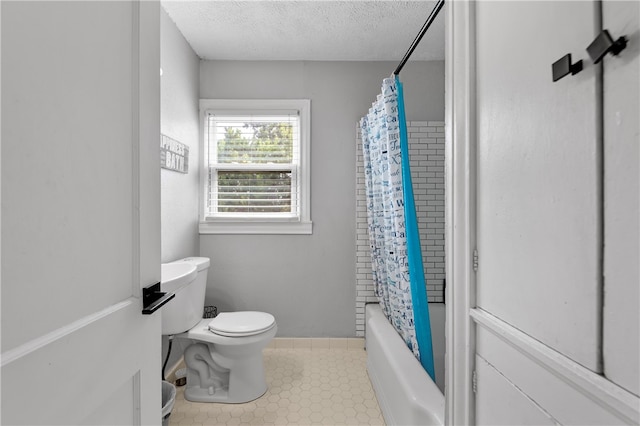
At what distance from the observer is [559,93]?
22.9 inches

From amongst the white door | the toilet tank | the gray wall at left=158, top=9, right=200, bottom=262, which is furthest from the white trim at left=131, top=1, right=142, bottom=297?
the gray wall at left=158, top=9, right=200, bottom=262

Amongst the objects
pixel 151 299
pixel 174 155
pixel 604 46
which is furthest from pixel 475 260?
pixel 174 155

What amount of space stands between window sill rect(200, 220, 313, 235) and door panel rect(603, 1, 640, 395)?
2238mm

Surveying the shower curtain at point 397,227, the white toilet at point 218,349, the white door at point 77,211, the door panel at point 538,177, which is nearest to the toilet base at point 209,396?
the white toilet at point 218,349

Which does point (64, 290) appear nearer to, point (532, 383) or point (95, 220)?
point (95, 220)

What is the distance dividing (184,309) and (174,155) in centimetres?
100

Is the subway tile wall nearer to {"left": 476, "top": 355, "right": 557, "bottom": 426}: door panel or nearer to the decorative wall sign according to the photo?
the decorative wall sign

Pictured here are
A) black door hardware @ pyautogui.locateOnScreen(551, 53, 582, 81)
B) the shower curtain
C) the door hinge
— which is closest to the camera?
black door hardware @ pyautogui.locateOnScreen(551, 53, 582, 81)

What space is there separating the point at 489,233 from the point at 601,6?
0.48 meters

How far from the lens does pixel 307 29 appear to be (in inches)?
87.4

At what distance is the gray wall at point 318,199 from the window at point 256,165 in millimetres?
80

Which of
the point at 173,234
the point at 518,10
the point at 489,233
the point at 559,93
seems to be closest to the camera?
the point at 559,93

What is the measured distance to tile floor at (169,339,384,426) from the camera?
180 cm

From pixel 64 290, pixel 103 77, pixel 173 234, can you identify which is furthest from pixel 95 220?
pixel 173 234
